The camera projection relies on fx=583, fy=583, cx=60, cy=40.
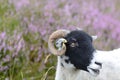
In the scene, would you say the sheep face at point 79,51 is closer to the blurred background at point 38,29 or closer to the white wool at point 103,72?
the white wool at point 103,72

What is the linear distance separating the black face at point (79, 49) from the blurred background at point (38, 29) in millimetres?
517

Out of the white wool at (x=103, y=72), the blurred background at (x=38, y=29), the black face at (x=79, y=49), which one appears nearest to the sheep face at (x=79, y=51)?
the black face at (x=79, y=49)

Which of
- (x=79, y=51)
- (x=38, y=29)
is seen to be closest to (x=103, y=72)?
(x=79, y=51)

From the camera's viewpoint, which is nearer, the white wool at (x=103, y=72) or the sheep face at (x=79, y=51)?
the sheep face at (x=79, y=51)

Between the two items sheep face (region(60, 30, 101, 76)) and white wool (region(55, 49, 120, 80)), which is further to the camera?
white wool (region(55, 49, 120, 80))

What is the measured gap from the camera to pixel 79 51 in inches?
251

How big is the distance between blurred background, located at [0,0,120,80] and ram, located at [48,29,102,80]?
0.39 meters

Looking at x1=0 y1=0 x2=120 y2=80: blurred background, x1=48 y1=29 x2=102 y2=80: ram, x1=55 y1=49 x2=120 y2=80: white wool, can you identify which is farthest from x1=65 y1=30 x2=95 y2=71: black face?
x1=0 y1=0 x2=120 y2=80: blurred background

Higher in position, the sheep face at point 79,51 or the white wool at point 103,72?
the sheep face at point 79,51

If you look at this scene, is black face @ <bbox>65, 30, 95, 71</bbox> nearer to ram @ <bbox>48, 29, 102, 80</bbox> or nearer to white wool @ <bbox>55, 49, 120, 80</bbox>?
ram @ <bbox>48, 29, 102, 80</bbox>

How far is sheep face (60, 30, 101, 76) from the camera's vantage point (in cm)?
630

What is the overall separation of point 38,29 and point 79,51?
2.83 m

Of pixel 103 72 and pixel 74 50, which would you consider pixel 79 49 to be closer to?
pixel 74 50

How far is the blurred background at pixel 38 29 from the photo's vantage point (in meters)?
8.12
